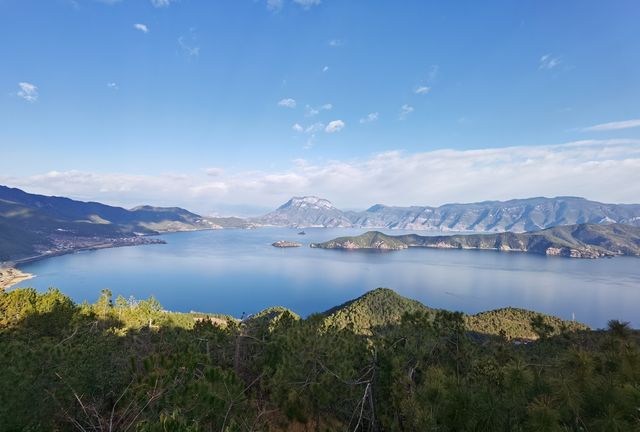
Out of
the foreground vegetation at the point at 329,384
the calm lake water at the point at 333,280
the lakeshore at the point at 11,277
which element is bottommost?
the calm lake water at the point at 333,280

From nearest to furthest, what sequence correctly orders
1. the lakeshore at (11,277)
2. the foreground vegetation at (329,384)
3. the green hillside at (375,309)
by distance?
the foreground vegetation at (329,384) < the green hillside at (375,309) < the lakeshore at (11,277)

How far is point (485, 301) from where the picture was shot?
9194 cm

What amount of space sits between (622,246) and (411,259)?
135 meters

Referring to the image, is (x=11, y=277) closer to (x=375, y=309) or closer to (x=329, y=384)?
(x=375, y=309)

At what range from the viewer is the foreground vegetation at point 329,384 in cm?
379

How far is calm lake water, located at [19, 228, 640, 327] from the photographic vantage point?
8831 centimetres

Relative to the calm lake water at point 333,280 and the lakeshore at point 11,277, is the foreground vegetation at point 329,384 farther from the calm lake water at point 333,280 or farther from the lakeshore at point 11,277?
the lakeshore at point 11,277

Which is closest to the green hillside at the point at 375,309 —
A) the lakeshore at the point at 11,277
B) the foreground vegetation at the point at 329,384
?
the foreground vegetation at the point at 329,384

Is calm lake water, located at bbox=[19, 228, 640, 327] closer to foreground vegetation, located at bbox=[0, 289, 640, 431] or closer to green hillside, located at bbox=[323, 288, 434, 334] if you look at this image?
green hillside, located at bbox=[323, 288, 434, 334]

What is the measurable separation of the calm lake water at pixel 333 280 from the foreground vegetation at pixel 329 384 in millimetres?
74641

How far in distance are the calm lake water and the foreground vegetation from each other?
74641mm

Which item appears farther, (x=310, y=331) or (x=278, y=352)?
(x=310, y=331)

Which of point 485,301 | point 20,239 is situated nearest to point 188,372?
point 485,301

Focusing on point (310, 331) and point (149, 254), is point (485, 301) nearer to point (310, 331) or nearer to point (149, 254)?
point (310, 331)
